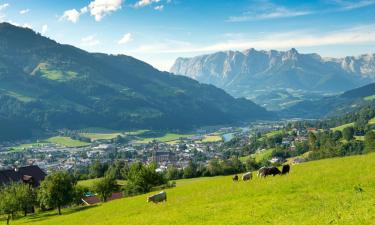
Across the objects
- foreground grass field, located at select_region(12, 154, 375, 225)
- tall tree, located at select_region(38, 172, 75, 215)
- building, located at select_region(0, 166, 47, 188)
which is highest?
foreground grass field, located at select_region(12, 154, 375, 225)

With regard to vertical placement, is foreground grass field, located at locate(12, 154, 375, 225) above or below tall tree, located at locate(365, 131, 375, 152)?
above

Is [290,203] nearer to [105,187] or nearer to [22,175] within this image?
[105,187]

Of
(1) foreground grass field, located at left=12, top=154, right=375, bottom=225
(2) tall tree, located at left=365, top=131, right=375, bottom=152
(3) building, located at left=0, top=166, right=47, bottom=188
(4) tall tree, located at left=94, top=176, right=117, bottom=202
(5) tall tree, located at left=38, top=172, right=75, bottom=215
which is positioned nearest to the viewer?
(1) foreground grass field, located at left=12, top=154, right=375, bottom=225

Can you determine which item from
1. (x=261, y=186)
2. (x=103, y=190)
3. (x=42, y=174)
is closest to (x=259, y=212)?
(x=261, y=186)

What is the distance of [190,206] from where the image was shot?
4219 cm

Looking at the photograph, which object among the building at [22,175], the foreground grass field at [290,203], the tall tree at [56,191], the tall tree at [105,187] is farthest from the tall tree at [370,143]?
the building at [22,175]

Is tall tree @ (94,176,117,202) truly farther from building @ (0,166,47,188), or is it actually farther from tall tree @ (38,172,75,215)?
building @ (0,166,47,188)

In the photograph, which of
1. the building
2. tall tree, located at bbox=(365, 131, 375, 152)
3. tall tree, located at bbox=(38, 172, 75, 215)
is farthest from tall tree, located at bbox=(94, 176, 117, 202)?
tall tree, located at bbox=(365, 131, 375, 152)

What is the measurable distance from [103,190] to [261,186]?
61.4 meters

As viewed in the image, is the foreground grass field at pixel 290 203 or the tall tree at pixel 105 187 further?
the tall tree at pixel 105 187

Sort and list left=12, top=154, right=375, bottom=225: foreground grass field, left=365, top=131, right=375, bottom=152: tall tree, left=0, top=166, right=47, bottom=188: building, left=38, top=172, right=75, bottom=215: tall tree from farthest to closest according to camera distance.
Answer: left=365, top=131, right=375, bottom=152: tall tree → left=0, top=166, right=47, bottom=188: building → left=38, top=172, right=75, bottom=215: tall tree → left=12, top=154, right=375, bottom=225: foreground grass field

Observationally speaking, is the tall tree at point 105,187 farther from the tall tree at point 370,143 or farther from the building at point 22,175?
the tall tree at point 370,143

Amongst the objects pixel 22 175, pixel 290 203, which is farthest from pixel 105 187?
pixel 290 203

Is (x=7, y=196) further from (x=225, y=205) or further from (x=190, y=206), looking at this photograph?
(x=225, y=205)
